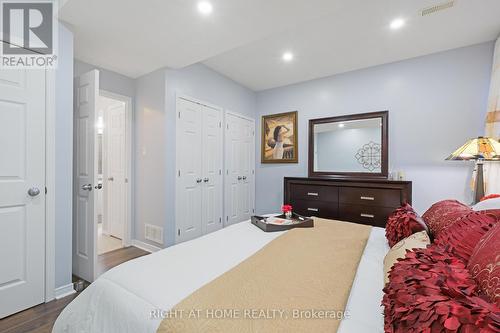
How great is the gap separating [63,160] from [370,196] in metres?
3.31

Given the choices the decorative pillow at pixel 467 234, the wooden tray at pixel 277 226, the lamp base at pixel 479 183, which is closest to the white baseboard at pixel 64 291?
the wooden tray at pixel 277 226

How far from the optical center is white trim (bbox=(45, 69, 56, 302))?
1878mm

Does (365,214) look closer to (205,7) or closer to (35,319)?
(205,7)

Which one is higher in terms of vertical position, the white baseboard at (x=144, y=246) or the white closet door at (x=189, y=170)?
the white closet door at (x=189, y=170)

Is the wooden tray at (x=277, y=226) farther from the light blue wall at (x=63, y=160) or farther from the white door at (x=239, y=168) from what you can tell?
the white door at (x=239, y=168)

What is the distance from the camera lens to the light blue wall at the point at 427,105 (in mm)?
2646

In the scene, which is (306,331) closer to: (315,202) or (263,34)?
(263,34)

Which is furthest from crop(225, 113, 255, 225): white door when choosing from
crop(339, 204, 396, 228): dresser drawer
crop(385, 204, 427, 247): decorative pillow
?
crop(385, 204, 427, 247): decorative pillow

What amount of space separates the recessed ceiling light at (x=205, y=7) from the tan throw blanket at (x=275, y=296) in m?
1.88

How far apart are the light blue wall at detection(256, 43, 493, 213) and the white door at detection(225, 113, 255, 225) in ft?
4.68

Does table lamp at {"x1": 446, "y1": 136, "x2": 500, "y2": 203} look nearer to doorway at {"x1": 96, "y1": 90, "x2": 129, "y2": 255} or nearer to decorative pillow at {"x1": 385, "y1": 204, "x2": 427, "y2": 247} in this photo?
decorative pillow at {"x1": 385, "y1": 204, "x2": 427, "y2": 247}

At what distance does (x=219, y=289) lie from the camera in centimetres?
85

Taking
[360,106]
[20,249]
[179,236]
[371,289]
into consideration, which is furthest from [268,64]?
[20,249]

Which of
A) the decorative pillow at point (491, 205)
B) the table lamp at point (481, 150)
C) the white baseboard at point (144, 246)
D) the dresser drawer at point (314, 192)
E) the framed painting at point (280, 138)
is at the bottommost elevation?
the white baseboard at point (144, 246)
